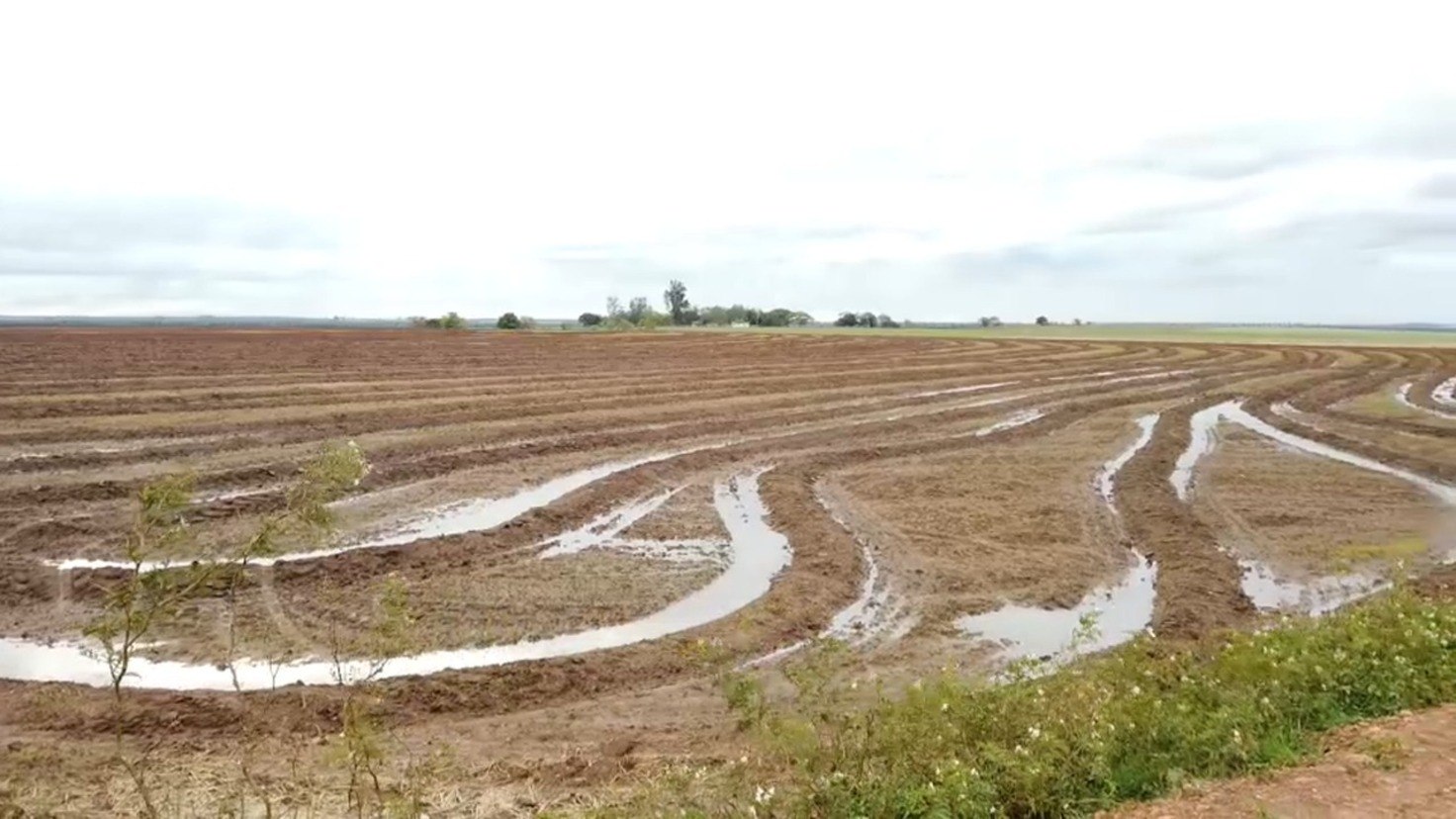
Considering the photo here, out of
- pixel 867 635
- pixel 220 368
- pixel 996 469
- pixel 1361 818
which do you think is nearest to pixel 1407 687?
pixel 1361 818

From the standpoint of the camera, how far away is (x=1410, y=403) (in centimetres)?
3247

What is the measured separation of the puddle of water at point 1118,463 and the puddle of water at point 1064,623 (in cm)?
456

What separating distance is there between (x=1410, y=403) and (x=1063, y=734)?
33900 mm

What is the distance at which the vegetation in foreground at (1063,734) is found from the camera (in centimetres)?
559

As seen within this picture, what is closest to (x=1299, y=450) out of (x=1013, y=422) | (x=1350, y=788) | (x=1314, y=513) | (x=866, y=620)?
(x=1013, y=422)

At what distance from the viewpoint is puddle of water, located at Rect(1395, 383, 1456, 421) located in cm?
2881

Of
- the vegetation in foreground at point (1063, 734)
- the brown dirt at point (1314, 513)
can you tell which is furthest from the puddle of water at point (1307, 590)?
the vegetation in foreground at point (1063, 734)

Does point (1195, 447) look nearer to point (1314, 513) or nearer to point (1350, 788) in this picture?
point (1314, 513)

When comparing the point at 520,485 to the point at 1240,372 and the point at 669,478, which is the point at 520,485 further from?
the point at 1240,372

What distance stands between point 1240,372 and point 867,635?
42.2m

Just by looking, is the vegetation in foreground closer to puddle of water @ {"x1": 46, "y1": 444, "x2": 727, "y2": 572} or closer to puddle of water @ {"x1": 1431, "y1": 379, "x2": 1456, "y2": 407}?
puddle of water @ {"x1": 46, "y1": 444, "x2": 727, "y2": 572}

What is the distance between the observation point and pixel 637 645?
9711 millimetres

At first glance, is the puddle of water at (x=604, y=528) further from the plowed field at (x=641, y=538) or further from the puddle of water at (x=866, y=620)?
the puddle of water at (x=866, y=620)

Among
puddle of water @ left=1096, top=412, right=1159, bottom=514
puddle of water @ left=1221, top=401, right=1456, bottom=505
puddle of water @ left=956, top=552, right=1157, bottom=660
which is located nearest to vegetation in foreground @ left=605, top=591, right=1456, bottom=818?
puddle of water @ left=956, top=552, right=1157, bottom=660
